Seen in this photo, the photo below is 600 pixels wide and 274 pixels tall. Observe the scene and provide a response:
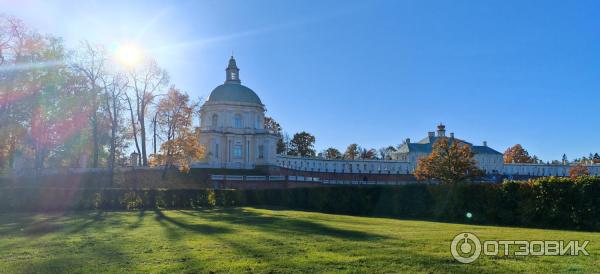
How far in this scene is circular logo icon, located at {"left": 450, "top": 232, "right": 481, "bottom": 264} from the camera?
9.72 metres

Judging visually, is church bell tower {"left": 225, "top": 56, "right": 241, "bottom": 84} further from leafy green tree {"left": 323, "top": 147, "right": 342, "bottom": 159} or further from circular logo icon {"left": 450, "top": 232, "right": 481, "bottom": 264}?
circular logo icon {"left": 450, "top": 232, "right": 481, "bottom": 264}

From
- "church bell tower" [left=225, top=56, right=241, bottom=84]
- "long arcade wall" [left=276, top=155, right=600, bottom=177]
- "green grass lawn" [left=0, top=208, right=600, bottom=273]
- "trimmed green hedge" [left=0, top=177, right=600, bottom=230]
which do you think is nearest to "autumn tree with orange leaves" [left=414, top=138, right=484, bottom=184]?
"long arcade wall" [left=276, top=155, right=600, bottom=177]

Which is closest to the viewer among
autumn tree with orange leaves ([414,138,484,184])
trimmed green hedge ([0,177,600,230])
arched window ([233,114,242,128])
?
trimmed green hedge ([0,177,600,230])

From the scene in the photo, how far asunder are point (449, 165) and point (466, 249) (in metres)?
54.9

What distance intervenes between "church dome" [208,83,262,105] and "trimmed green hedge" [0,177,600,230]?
38.0m

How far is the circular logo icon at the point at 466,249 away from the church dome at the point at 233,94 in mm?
64651

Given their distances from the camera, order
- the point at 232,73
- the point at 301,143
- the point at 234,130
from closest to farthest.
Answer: the point at 234,130 < the point at 232,73 < the point at 301,143

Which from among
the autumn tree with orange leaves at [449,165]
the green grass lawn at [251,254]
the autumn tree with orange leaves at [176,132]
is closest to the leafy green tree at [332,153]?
the autumn tree with orange leaves at [449,165]

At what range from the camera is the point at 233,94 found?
76000 mm

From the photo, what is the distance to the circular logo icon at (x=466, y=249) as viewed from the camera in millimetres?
9719

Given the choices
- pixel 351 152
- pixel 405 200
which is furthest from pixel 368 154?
pixel 405 200

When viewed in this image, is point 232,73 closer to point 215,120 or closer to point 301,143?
point 215,120

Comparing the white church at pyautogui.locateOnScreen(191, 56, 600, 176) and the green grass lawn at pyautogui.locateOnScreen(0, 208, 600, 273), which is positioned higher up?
the white church at pyautogui.locateOnScreen(191, 56, 600, 176)

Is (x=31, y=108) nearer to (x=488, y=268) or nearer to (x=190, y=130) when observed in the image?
(x=190, y=130)
